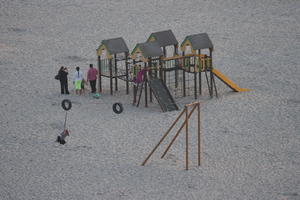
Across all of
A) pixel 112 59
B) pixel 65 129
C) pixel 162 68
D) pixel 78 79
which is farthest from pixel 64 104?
pixel 112 59

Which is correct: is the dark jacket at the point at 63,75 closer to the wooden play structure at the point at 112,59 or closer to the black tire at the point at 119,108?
the wooden play structure at the point at 112,59

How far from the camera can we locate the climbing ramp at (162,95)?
31125 mm

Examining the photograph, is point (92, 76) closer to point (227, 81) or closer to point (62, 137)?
point (227, 81)

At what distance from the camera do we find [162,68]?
32.0 meters

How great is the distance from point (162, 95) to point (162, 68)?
116cm

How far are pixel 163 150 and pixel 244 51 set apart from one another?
12142mm

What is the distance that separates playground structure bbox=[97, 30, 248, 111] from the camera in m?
31.6

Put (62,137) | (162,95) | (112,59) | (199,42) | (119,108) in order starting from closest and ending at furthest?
(62,137) < (119,108) < (162,95) < (199,42) < (112,59)

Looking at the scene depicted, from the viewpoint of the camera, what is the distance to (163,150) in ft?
89.9

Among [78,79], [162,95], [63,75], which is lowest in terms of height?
[162,95]

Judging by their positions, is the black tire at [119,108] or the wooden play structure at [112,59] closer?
the black tire at [119,108]

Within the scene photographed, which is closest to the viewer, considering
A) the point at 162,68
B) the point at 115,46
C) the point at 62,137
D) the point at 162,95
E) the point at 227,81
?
the point at 62,137

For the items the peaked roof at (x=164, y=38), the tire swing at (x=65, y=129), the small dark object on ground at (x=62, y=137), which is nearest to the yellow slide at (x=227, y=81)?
the peaked roof at (x=164, y=38)

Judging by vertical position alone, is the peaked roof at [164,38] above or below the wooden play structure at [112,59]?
above
